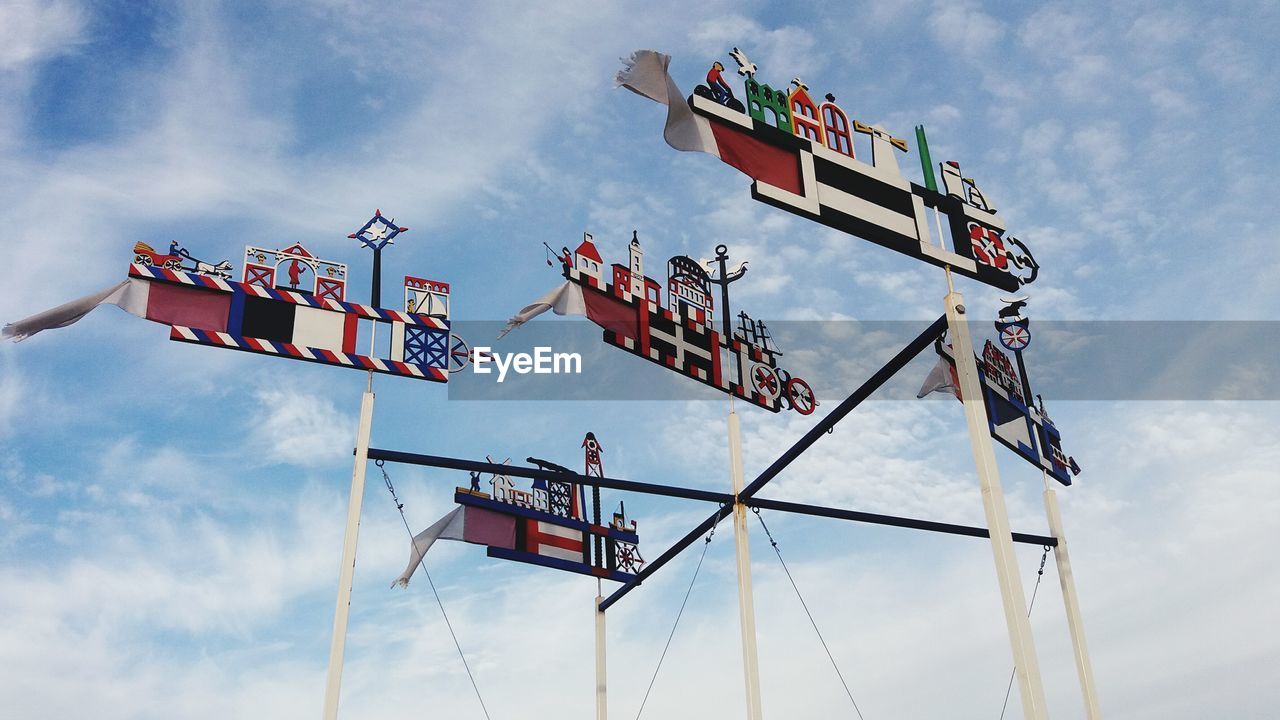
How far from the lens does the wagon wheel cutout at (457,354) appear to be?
12828 mm

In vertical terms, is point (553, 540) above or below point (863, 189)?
below

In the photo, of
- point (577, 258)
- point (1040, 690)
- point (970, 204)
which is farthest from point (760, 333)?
point (1040, 690)

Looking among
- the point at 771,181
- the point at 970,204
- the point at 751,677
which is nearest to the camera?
the point at 771,181

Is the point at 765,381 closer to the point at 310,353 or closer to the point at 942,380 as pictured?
the point at 942,380

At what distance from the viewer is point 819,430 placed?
1200 cm

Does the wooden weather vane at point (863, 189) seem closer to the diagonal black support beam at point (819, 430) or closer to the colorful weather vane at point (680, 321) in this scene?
the diagonal black support beam at point (819, 430)

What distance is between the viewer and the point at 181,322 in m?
11.7

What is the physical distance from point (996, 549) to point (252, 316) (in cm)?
866

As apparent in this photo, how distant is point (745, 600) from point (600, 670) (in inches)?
159

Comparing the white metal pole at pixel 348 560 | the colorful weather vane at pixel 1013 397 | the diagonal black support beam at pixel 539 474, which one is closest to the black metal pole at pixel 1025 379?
the colorful weather vane at pixel 1013 397

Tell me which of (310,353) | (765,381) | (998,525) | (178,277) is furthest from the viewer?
(765,381)

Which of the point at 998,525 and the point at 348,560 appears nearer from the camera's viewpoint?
the point at 998,525

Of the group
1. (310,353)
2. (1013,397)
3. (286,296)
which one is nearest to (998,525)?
(1013,397)

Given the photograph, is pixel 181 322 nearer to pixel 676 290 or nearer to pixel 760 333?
pixel 676 290
